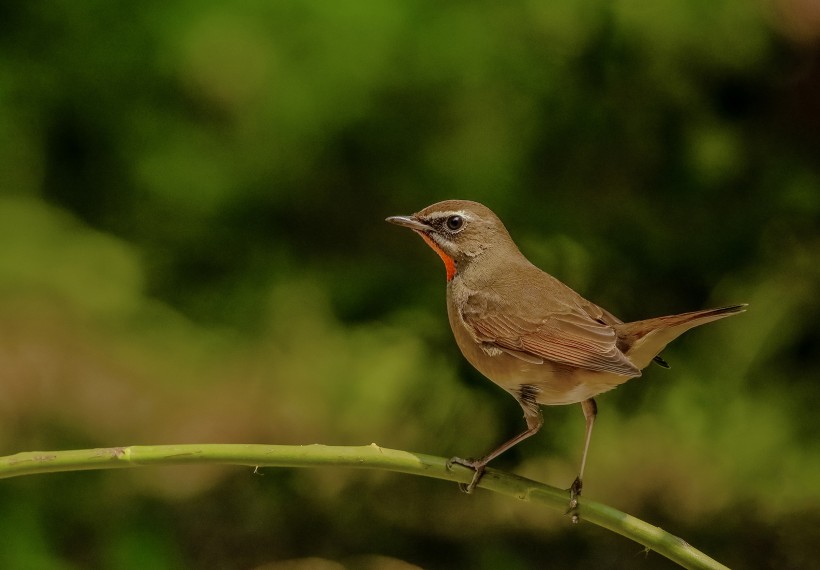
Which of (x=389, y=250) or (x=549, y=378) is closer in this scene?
(x=549, y=378)

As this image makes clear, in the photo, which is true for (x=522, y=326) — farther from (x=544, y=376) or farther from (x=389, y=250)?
(x=389, y=250)

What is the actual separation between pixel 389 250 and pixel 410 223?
3.60ft

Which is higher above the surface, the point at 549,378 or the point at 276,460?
the point at 549,378

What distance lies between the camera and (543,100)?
90.5 inches

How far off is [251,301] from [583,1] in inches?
42.1

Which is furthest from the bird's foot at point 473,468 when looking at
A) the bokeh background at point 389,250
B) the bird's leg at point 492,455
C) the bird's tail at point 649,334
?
the bokeh background at point 389,250

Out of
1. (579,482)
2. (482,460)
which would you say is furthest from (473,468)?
(579,482)

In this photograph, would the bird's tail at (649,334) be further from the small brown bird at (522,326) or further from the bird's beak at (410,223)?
the bird's beak at (410,223)

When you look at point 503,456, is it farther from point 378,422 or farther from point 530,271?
point 530,271

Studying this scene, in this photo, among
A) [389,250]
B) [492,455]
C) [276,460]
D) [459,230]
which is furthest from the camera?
[389,250]

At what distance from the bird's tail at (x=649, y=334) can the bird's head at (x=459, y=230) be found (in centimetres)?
21

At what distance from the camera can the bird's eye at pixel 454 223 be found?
125 cm

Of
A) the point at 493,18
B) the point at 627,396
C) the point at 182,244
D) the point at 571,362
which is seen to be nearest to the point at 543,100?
the point at 493,18

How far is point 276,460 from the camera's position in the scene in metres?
0.95
